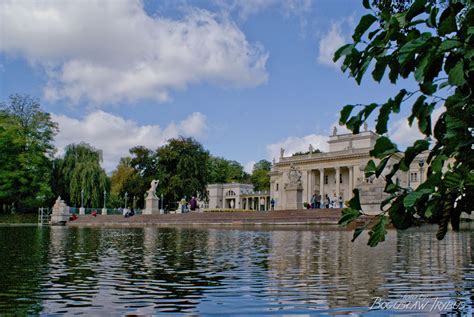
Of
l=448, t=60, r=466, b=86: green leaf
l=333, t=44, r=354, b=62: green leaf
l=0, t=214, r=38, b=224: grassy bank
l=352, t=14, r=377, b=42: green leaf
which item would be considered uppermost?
l=352, t=14, r=377, b=42: green leaf

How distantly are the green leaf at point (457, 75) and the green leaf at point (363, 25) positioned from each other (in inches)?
19.9

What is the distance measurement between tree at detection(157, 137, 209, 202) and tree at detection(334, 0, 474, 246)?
73.0 meters

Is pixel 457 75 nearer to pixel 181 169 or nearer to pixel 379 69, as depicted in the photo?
pixel 379 69

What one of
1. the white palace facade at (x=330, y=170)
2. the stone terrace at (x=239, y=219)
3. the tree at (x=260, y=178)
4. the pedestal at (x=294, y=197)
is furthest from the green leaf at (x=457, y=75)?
the tree at (x=260, y=178)

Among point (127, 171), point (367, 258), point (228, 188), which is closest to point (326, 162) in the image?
point (228, 188)

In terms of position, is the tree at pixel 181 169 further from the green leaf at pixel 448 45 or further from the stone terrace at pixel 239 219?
the green leaf at pixel 448 45

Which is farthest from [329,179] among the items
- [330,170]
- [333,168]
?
[333,168]

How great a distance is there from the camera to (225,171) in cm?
12100

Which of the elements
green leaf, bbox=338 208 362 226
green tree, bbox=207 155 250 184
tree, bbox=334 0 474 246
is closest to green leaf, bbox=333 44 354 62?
tree, bbox=334 0 474 246

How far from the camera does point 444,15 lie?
8.48 feet

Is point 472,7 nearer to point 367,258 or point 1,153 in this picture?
point 367,258

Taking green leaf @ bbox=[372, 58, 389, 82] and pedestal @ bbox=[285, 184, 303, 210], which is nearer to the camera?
green leaf @ bbox=[372, 58, 389, 82]

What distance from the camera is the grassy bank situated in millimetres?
57312

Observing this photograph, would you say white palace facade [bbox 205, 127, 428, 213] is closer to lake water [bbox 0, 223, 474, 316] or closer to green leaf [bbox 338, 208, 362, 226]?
lake water [bbox 0, 223, 474, 316]
